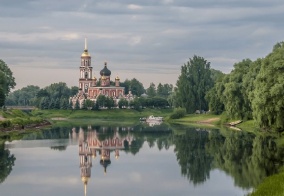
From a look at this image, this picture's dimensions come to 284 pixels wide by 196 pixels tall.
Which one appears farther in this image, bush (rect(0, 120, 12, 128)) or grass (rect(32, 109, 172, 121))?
grass (rect(32, 109, 172, 121))

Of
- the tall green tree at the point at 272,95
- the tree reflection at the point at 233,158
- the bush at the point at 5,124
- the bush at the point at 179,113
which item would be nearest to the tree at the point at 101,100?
the bush at the point at 179,113

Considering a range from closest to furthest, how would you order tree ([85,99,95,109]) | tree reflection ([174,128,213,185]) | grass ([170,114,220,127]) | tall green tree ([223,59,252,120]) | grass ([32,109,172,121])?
tree reflection ([174,128,213,185])
tall green tree ([223,59,252,120])
grass ([170,114,220,127])
grass ([32,109,172,121])
tree ([85,99,95,109])

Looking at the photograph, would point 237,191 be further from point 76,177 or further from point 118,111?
point 118,111

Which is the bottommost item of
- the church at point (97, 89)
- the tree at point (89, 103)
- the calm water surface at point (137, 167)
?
the calm water surface at point (137, 167)

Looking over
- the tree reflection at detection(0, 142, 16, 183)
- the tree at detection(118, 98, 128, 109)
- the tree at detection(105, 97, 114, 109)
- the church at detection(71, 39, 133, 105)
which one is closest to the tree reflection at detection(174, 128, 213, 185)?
the tree reflection at detection(0, 142, 16, 183)

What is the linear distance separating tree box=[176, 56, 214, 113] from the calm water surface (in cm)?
6327

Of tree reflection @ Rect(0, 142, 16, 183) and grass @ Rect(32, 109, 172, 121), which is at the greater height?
grass @ Rect(32, 109, 172, 121)

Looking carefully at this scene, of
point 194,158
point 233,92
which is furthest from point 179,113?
point 194,158

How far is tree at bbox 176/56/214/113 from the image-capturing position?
4990 inches

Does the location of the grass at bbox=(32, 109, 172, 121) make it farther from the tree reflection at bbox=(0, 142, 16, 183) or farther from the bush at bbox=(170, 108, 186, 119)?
the tree reflection at bbox=(0, 142, 16, 183)

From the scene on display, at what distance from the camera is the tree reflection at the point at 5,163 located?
37684 millimetres

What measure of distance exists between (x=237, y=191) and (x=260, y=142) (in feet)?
92.8

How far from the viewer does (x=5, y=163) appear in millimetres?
43625

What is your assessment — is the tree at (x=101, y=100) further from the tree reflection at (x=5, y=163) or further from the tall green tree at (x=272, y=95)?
the tree reflection at (x=5, y=163)
